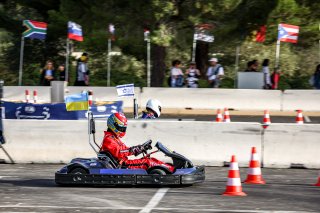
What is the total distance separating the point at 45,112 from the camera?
70.8ft

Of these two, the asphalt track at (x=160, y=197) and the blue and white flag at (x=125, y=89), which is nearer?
the asphalt track at (x=160, y=197)

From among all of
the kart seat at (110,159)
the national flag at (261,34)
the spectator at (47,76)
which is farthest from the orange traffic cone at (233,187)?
the national flag at (261,34)

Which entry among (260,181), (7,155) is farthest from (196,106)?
(260,181)

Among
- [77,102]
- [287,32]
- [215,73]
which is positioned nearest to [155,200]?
[77,102]

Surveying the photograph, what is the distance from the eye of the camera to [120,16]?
1297 inches

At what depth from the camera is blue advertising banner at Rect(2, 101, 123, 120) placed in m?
21.5

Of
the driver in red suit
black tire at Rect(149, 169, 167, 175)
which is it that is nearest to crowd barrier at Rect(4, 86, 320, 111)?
the driver in red suit

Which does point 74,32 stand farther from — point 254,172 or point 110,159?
point 254,172

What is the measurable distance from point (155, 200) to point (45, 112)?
10.4m

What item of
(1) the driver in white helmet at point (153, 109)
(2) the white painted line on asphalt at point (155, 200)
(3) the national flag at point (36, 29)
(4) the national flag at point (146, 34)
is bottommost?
(2) the white painted line on asphalt at point (155, 200)

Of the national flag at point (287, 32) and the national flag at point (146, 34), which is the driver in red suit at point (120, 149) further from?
the national flag at point (287, 32)

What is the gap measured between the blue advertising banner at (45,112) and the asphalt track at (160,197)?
23.0 ft

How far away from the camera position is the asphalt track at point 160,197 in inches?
432

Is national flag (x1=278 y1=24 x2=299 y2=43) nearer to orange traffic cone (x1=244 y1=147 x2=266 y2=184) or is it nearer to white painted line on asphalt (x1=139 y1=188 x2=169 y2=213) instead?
orange traffic cone (x1=244 y1=147 x2=266 y2=184)
